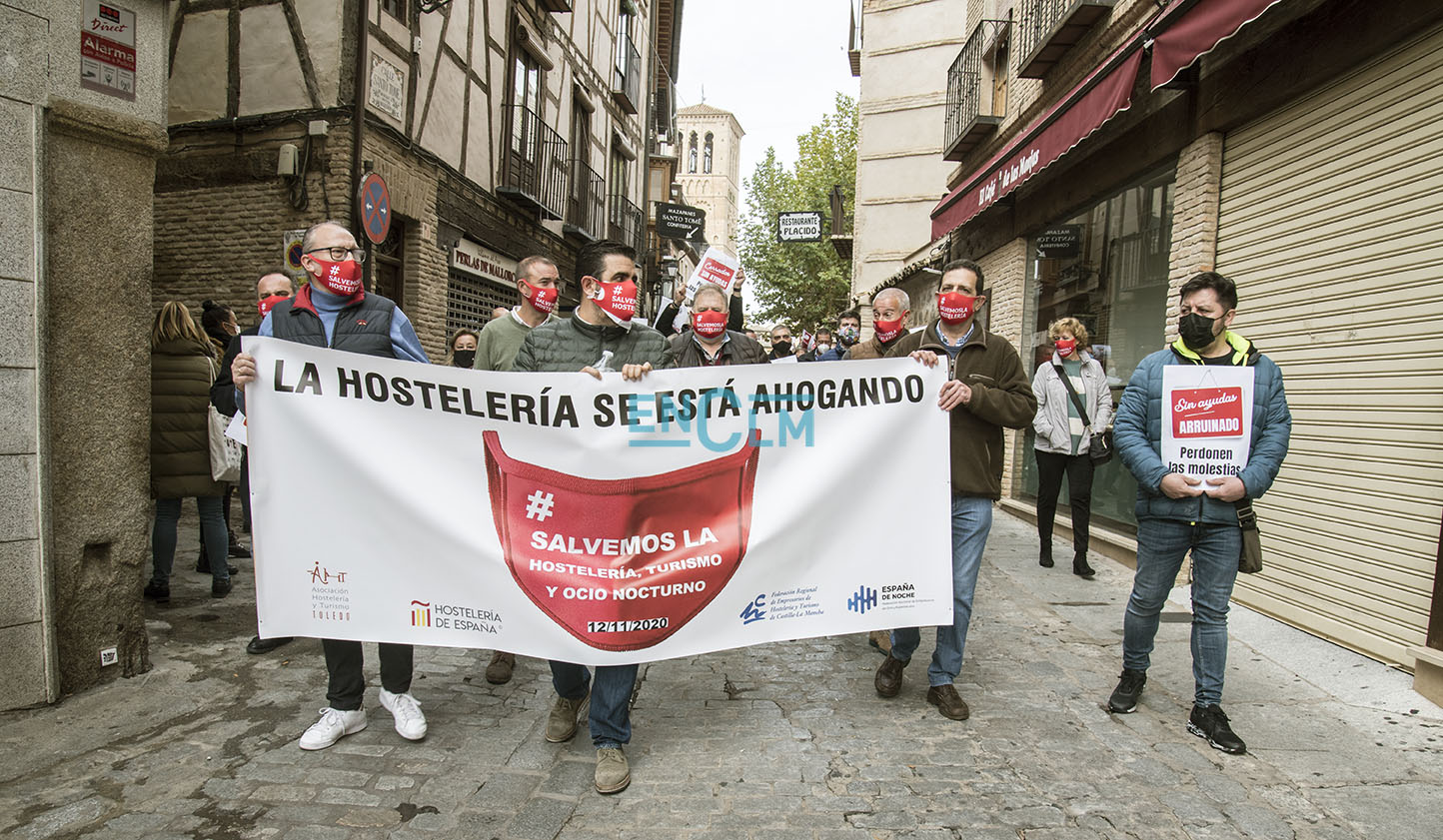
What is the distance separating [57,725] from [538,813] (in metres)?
2.10

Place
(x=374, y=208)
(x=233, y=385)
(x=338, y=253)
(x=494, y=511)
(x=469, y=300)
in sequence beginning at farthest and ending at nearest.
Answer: (x=469, y=300)
(x=374, y=208)
(x=233, y=385)
(x=338, y=253)
(x=494, y=511)

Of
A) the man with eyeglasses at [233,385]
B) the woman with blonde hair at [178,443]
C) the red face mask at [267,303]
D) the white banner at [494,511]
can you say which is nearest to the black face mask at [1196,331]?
the white banner at [494,511]

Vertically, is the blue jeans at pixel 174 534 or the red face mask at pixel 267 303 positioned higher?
the red face mask at pixel 267 303

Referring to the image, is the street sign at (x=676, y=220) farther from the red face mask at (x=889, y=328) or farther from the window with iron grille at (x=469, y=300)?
the red face mask at (x=889, y=328)

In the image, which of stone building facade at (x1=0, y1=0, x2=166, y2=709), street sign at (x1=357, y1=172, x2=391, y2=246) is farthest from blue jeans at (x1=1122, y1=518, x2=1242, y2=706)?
street sign at (x1=357, y1=172, x2=391, y2=246)

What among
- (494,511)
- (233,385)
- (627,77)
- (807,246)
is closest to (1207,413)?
(494,511)

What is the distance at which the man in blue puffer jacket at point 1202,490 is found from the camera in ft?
11.0

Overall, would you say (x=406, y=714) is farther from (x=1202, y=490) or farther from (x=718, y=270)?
(x=718, y=270)

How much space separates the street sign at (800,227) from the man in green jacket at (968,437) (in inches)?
580

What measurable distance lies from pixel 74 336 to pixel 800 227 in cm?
1589

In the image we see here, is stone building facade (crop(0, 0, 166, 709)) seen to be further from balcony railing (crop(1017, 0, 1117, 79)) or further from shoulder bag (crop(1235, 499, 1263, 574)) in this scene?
balcony railing (crop(1017, 0, 1117, 79))

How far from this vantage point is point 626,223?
871 inches

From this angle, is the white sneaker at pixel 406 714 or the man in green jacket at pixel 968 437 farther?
the man in green jacket at pixel 968 437

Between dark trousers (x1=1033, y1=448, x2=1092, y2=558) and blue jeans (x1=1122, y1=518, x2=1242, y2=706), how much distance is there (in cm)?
296
